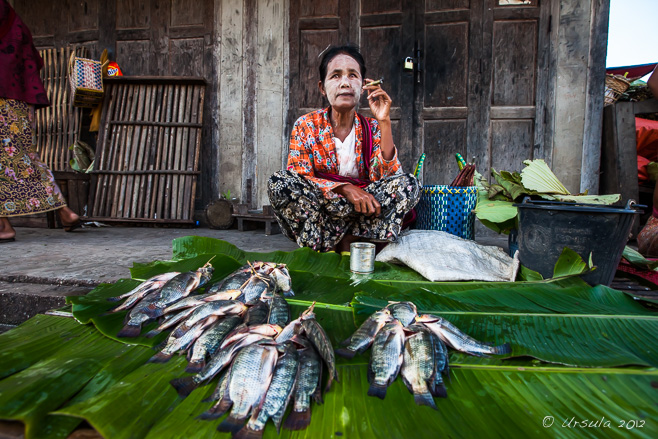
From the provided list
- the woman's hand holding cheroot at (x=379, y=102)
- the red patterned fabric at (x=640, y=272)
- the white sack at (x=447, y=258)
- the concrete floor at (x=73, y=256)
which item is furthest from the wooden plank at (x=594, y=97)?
the woman's hand holding cheroot at (x=379, y=102)

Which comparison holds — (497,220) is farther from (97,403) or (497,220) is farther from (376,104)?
(97,403)

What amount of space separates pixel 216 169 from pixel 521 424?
517cm

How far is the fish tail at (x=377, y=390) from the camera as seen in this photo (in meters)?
1.10

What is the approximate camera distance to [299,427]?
1.00 metres

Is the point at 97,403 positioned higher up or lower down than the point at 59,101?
lower down

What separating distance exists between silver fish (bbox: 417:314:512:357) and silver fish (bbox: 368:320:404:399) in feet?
0.48

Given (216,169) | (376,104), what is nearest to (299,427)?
(376,104)

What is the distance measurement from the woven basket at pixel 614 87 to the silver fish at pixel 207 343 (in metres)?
5.42

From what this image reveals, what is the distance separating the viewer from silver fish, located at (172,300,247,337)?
4.61ft

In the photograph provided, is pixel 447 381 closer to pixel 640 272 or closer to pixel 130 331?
pixel 130 331

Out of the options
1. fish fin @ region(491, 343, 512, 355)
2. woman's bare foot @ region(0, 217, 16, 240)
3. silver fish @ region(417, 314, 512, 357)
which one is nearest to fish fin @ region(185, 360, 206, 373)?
silver fish @ region(417, 314, 512, 357)

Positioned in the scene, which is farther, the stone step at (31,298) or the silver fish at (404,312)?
the stone step at (31,298)

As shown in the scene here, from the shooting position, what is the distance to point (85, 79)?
17.1ft

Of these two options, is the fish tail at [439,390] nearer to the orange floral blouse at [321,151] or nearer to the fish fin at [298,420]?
the fish fin at [298,420]
